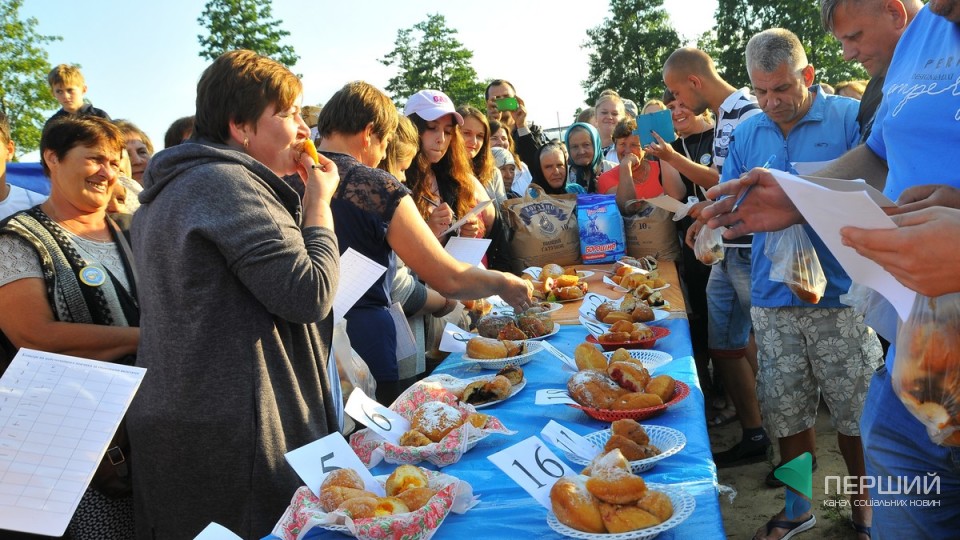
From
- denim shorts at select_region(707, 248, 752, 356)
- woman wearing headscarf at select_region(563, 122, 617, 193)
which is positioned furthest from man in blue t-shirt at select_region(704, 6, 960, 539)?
woman wearing headscarf at select_region(563, 122, 617, 193)

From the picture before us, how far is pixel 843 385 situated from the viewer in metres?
2.97

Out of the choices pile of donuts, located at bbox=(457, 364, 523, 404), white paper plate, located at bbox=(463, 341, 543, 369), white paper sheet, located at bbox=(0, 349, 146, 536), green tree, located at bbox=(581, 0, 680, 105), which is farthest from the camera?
green tree, located at bbox=(581, 0, 680, 105)

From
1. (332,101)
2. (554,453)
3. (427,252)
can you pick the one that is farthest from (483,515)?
(332,101)

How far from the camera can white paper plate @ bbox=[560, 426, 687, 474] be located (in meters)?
1.54

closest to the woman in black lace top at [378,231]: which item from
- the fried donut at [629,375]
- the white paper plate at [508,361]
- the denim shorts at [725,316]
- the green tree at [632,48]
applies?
the white paper plate at [508,361]

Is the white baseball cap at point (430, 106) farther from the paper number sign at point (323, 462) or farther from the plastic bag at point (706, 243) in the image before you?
the paper number sign at point (323, 462)

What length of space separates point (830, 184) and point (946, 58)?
1.59 feet

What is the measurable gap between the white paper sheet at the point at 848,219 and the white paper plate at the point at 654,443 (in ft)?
1.85

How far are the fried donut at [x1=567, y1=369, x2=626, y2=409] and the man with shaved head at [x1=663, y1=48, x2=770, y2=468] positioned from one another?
2185 millimetres

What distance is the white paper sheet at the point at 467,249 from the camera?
3.07m

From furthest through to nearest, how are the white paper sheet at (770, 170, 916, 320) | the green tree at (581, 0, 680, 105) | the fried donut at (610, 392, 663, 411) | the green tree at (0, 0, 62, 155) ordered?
the green tree at (581, 0, 680, 105) < the green tree at (0, 0, 62, 155) < the fried donut at (610, 392, 663, 411) < the white paper sheet at (770, 170, 916, 320)

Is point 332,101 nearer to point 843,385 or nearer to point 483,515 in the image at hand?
point 483,515

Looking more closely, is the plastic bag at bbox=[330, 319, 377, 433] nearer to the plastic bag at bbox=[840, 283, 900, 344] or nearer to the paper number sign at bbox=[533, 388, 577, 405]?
the paper number sign at bbox=[533, 388, 577, 405]

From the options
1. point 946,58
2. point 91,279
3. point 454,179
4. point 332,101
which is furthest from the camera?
point 454,179
